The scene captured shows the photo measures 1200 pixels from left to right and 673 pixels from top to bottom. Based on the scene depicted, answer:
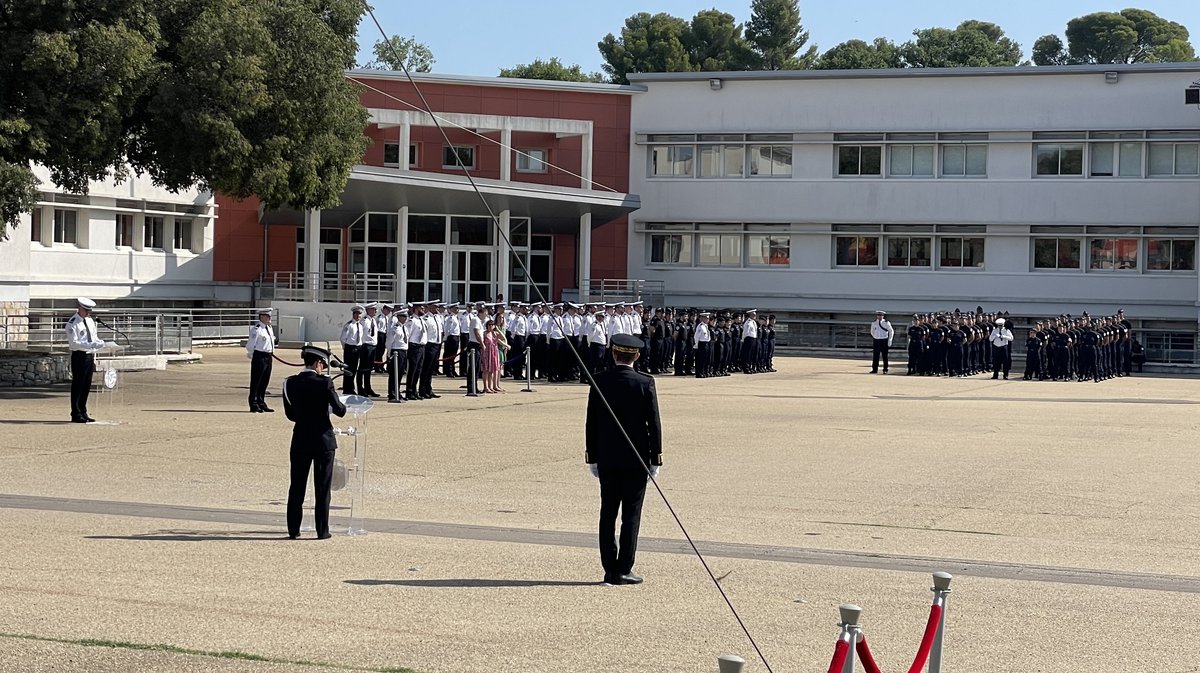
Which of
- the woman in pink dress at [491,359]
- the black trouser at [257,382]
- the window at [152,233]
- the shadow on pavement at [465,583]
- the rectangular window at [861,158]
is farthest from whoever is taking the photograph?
the rectangular window at [861,158]

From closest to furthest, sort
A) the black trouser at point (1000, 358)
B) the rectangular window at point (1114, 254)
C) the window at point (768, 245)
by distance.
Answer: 1. the black trouser at point (1000, 358)
2. the rectangular window at point (1114, 254)
3. the window at point (768, 245)

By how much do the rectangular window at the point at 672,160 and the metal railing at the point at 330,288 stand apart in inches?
486

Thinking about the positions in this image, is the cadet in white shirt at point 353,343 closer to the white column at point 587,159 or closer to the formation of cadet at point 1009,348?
the formation of cadet at point 1009,348

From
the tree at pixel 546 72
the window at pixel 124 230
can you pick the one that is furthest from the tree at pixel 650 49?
the window at pixel 124 230

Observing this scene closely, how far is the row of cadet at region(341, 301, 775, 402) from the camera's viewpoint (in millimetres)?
25984

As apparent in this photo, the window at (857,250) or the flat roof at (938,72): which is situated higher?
the flat roof at (938,72)

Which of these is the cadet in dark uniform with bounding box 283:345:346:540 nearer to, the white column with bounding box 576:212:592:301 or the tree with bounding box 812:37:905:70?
the white column with bounding box 576:212:592:301

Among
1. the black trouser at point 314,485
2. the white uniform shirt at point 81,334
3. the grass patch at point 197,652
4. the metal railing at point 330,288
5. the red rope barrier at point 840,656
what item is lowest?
the grass patch at point 197,652

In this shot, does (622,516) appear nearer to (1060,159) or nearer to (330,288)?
(330,288)

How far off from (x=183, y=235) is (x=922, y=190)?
89.0 ft

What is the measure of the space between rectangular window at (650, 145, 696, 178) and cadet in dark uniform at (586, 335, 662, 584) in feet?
149

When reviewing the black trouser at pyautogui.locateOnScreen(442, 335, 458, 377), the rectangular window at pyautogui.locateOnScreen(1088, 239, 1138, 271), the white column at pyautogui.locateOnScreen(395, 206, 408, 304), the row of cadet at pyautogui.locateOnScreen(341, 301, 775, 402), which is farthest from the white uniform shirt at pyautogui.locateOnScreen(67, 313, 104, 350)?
the rectangular window at pyautogui.locateOnScreen(1088, 239, 1138, 271)

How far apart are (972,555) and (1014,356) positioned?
38.2 metres

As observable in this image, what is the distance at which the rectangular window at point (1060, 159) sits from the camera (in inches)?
2021
